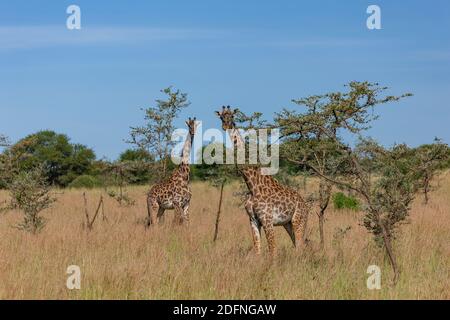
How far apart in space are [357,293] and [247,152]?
136 inches

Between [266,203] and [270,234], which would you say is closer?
[270,234]

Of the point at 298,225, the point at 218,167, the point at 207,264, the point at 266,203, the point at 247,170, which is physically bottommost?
the point at 207,264

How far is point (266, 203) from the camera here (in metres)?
10.9

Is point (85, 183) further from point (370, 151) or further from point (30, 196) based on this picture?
point (370, 151)

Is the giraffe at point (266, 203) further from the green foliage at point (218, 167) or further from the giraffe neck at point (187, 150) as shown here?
the giraffe neck at point (187, 150)

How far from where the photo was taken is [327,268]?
952 cm

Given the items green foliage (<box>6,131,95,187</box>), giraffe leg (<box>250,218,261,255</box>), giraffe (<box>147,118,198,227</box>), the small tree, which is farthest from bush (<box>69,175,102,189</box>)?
giraffe leg (<box>250,218,261,255</box>)

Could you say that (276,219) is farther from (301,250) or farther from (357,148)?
(357,148)

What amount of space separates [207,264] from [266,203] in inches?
77.9

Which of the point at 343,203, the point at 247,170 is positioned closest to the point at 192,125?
the point at 247,170

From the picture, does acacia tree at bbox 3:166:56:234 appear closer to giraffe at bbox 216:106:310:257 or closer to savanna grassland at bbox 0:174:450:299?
savanna grassland at bbox 0:174:450:299

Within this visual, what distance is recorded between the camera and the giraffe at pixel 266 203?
427 inches

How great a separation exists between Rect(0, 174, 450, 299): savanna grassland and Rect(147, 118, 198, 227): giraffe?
0.65 m
